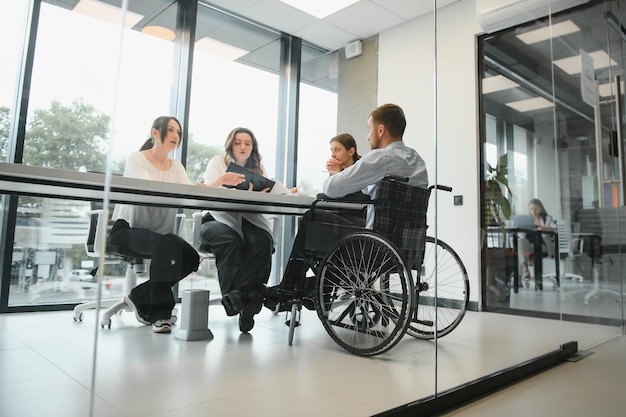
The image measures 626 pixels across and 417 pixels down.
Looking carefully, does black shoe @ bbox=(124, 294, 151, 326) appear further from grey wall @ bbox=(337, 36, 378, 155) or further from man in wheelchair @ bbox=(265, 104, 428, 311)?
grey wall @ bbox=(337, 36, 378, 155)

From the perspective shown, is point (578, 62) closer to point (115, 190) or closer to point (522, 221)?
point (522, 221)

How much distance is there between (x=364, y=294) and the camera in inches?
68.4

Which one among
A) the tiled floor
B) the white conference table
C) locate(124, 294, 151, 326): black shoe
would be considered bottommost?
the tiled floor

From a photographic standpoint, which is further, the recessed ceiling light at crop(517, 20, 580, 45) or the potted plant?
the recessed ceiling light at crop(517, 20, 580, 45)

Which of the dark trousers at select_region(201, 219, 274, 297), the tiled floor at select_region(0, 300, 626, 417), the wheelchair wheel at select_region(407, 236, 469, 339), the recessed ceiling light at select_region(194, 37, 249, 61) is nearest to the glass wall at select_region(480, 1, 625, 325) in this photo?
the wheelchair wheel at select_region(407, 236, 469, 339)

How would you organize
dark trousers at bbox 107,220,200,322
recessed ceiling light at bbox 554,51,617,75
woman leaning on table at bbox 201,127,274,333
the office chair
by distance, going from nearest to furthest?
the office chair < dark trousers at bbox 107,220,200,322 < woman leaning on table at bbox 201,127,274,333 < recessed ceiling light at bbox 554,51,617,75

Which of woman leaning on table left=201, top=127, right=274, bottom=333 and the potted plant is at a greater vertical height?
the potted plant

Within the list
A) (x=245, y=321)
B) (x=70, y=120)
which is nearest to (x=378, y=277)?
(x=245, y=321)

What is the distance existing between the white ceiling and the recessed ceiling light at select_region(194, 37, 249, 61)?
12 cm

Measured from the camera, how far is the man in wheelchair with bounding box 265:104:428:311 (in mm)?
1831

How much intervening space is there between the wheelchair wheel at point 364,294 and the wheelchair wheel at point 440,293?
0.13m

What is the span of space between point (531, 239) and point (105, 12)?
218cm

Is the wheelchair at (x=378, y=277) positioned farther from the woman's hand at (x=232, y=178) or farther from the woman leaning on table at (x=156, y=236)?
the woman leaning on table at (x=156, y=236)

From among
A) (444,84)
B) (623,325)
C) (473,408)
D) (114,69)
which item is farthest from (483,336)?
(114,69)
